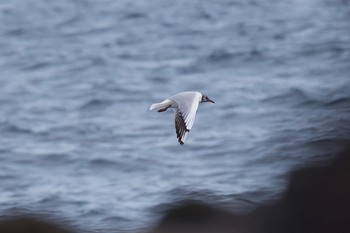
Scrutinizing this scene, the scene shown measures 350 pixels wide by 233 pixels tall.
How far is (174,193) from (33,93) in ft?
19.0

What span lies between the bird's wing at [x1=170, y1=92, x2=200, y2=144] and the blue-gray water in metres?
1.65

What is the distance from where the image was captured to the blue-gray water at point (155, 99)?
1029 cm

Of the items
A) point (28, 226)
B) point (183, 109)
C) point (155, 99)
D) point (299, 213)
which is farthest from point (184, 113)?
point (155, 99)

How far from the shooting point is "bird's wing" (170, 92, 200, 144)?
239 inches

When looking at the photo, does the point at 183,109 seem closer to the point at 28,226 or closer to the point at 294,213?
the point at 294,213

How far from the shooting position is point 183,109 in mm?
6254

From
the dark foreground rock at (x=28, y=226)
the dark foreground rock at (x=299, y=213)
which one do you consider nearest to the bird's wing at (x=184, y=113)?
the dark foreground rock at (x=299, y=213)

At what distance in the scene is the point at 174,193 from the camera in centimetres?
1020

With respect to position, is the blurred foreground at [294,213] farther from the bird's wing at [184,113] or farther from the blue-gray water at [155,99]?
the bird's wing at [184,113]

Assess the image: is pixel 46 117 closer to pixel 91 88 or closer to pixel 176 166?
pixel 91 88

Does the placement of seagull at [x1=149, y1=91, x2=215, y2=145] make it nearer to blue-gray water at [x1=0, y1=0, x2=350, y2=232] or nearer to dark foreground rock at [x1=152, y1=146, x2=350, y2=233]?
dark foreground rock at [x1=152, y1=146, x2=350, y2=233]

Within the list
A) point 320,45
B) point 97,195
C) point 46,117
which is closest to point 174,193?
point 97,195

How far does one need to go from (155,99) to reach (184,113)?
8.34 metres

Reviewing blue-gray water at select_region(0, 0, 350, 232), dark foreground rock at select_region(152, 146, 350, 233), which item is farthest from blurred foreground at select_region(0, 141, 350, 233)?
blue-gray water at select_region(0, 0, 350, 232)
